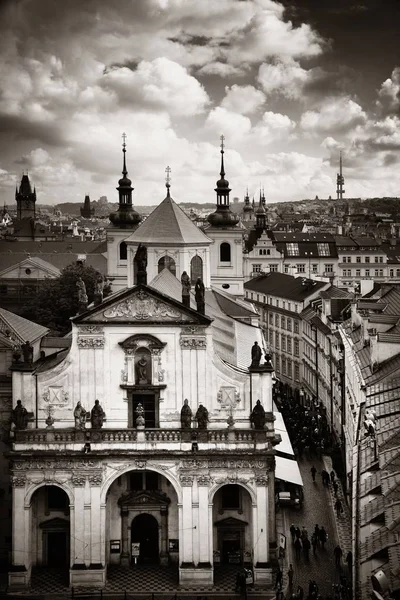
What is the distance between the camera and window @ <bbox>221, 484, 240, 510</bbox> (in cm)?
4606

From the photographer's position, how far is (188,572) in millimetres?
43344

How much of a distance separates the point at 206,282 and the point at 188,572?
35.8 metres

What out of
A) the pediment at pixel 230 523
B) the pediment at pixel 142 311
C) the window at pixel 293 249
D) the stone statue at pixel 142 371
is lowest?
the pediment at pixel 230 523

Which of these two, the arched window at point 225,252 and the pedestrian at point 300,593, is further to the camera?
the arched window at point 225,252

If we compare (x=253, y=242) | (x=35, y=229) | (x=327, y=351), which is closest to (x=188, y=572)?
(x=327, y=351)

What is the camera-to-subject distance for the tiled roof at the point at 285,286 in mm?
93688

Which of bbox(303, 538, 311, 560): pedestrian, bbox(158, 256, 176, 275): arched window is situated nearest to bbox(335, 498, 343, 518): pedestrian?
bbox(303, 538, 311, 560): pedestrian

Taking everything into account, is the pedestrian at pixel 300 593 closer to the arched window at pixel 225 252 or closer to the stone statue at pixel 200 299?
the stone statue at pixel 200 299

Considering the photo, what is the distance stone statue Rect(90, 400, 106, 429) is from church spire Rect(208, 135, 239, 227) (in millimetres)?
47657

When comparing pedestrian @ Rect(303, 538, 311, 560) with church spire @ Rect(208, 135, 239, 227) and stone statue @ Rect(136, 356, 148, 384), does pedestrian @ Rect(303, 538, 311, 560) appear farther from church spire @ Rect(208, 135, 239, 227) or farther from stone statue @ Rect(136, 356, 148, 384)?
church spire @ Rect(208, 135, 239, 227)

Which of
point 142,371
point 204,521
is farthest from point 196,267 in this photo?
point 204,521

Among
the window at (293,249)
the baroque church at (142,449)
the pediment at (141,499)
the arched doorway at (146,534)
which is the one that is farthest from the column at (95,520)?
the window at (293,249)

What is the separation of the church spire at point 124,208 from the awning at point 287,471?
43.8 m

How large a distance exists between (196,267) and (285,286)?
28.2m
